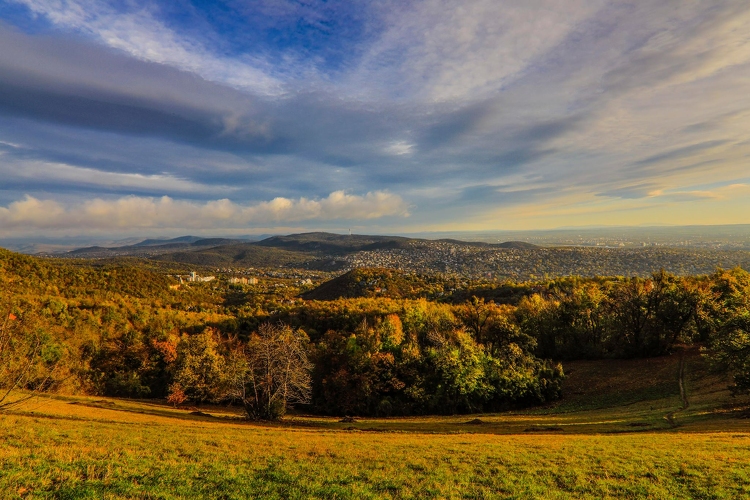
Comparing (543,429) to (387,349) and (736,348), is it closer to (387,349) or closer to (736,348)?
(736,348)

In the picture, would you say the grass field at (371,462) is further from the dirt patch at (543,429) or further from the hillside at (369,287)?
the hillside at (369,287)

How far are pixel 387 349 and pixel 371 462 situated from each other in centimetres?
3782

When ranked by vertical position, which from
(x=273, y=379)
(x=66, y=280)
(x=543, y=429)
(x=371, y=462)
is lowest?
(x=273, y=379)

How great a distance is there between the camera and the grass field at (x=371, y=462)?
1159 centimetres

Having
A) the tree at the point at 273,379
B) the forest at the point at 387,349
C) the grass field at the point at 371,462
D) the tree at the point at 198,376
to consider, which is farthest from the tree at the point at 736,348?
the tree at the point at 198,376

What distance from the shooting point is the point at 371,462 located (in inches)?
620

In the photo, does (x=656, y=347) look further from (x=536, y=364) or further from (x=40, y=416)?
(x=40, y=416)

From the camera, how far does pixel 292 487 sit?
38.8 feet

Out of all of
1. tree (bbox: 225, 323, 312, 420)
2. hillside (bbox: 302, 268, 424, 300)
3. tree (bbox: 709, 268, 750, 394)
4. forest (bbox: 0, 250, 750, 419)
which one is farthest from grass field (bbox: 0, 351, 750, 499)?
hillside (bbox: 302, 268, 424, 300)

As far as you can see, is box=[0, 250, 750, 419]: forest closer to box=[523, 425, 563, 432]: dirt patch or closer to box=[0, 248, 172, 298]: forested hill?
box=[0, 248, 172, 298]: forested hill

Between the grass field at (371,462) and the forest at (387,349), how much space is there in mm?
13996

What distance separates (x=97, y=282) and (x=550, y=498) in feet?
422

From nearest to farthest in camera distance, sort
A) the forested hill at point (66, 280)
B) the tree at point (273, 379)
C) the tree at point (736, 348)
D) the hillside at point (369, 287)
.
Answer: the tree at point (736, 348) → the tree at point (273, 379) → the forested hill at point (66, 280) → the hillside at point (369, 287)

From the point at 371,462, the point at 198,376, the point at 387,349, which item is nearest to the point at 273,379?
the point at 198,376
